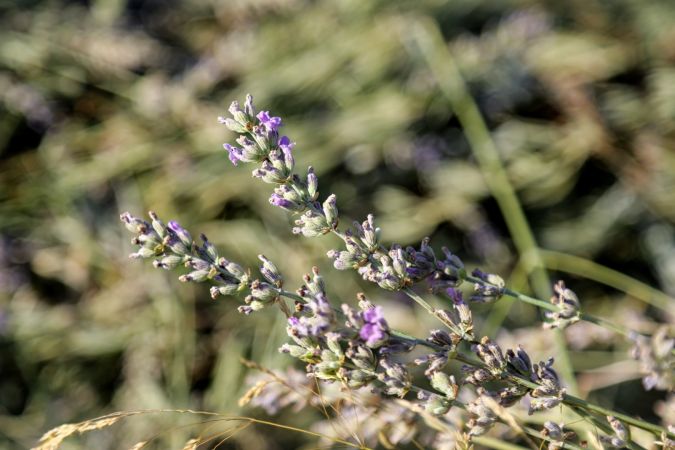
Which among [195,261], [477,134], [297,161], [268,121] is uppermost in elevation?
[268,121]

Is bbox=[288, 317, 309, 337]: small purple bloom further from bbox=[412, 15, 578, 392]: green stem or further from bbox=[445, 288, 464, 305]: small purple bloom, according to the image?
bbox=[412, 15, 578, 392]: green stem

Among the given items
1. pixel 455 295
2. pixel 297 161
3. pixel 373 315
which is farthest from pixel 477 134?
pixel 373 315

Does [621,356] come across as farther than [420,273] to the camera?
Yes

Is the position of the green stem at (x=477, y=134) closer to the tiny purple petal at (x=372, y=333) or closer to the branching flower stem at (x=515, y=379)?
the branching flower stem at (x=515, y=379)

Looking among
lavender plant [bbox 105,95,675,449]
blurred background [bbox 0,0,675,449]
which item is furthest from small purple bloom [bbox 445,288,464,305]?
blurred background [bbox 0,0,675,449]

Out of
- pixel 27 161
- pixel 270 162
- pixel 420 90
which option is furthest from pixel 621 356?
pixel 27 161

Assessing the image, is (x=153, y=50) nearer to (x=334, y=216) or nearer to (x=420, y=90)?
(x=420, y=90)

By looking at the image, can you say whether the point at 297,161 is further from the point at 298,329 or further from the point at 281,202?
the point at 298,329
